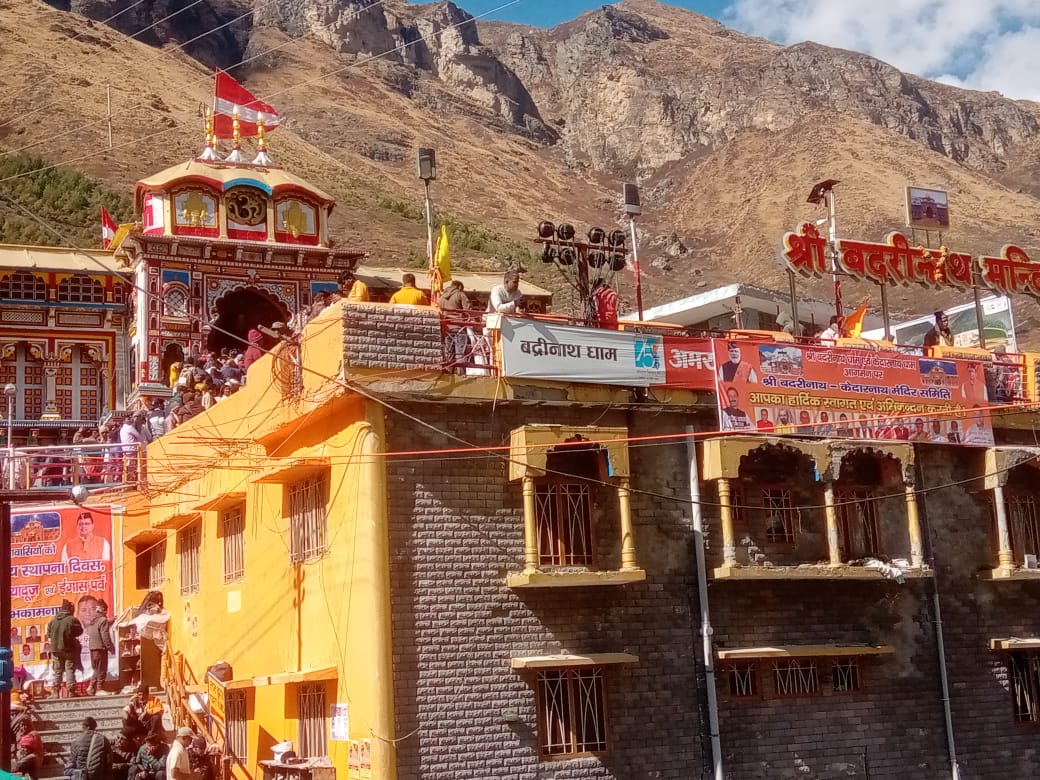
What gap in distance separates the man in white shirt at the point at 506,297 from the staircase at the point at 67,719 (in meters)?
7.50

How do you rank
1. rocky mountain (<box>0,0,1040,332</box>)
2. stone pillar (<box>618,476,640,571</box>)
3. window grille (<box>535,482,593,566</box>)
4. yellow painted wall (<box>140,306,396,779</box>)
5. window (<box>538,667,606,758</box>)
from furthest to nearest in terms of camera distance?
rocky mountain (<box>0,0,1040,332</box>), stone pillar (<box>618,476,640,571</box>), window grille (<box>535,482,593,566</box>), window (<box>538,667,606,758</box>), yellow painted wall (<box>140,306,396,779</box>)

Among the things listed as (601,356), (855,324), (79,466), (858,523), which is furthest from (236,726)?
(855,324)

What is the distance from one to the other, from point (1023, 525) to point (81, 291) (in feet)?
76.8

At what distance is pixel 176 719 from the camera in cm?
2003

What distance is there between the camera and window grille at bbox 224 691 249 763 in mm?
18566

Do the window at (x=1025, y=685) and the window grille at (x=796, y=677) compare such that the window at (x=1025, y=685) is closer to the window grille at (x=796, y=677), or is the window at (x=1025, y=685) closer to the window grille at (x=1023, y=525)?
the window grille at (x=1023, y=525)

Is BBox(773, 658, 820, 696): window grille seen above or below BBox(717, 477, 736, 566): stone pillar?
below

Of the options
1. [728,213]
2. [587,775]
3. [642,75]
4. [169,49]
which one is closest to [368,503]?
[587,775]

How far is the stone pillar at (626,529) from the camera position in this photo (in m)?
16.8

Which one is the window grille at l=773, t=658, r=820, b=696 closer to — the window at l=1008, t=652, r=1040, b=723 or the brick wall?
the window at l=1008, t=652, r=1040, b=723

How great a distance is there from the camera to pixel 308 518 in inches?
679

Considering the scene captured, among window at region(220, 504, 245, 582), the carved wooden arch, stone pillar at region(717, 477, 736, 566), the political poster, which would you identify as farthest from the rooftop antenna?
window at region(220, 504, 245, 582)

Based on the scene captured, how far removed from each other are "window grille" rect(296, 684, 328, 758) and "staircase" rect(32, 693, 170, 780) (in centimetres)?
313

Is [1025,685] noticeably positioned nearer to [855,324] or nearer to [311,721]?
[855,324]
